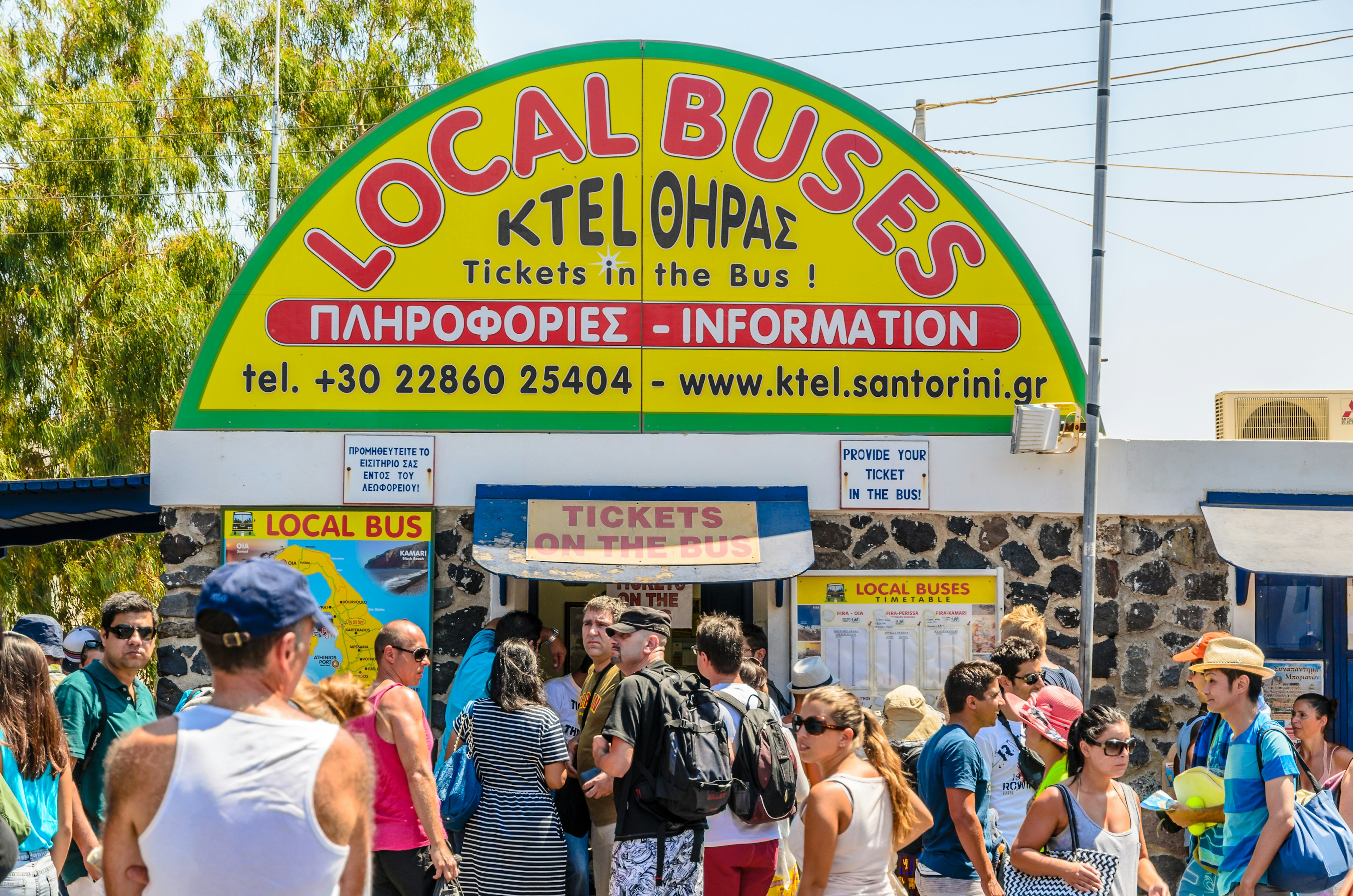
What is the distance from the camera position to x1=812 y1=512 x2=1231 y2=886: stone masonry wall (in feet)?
25.1

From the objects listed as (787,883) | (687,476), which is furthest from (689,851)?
(687,476)

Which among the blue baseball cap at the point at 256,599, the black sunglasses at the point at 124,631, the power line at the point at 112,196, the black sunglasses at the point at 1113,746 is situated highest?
the power line at the point at 112,196

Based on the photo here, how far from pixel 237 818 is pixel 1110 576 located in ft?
21.4

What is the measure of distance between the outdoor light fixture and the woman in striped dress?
3.88 meters

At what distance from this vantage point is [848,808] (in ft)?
13.2

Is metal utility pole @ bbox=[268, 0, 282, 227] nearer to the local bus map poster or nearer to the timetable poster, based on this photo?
the local bus map poster

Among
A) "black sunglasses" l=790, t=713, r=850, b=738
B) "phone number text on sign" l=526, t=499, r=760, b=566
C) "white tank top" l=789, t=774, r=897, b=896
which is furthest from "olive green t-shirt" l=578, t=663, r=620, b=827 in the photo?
"phone number text on sign" l=526, t=499, r=760, b=566

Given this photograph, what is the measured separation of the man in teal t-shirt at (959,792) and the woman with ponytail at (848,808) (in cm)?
35

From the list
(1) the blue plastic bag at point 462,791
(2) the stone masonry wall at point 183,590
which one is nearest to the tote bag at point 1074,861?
(1) the blue plastic bag at point 462,791

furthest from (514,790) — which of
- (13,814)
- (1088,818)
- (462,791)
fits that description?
(1088,818)

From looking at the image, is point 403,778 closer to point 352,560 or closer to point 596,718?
point 596,718

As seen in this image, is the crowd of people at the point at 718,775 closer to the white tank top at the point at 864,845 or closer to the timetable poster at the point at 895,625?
the white tank top at the point at 864,845

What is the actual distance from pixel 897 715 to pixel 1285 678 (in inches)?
139

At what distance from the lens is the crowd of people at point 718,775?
13.3ft
